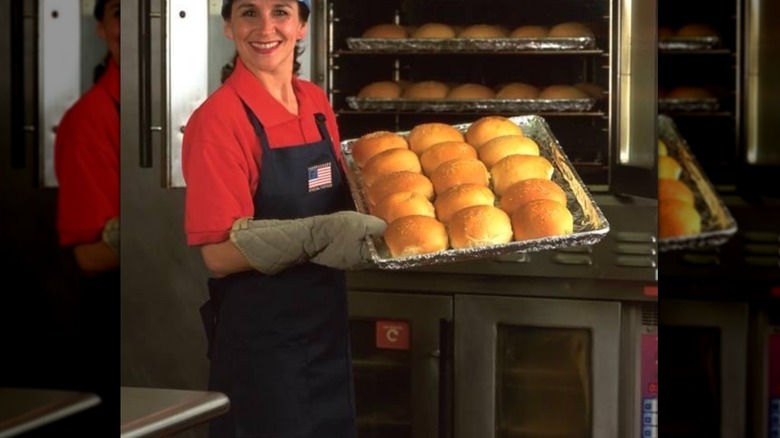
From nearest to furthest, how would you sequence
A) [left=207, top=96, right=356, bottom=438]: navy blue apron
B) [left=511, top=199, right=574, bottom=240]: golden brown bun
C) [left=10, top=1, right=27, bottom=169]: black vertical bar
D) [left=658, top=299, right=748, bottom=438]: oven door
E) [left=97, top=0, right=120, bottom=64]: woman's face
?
1. [left=511, top=199, right=574, bottom=240]: golden brown bun
2. [left=207, top=96, right=356, bottom=438]: navy blue apron
3. [left=658, top=299, right=748, bottom=438]: oven door
4. [left=97, top=0, right=120, bottom=64]: woman's face
5. [left=10, top=1, right=27, bottom=169]: black vertical bar

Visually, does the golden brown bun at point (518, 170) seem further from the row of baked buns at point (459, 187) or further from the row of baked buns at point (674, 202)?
the row of baked buns at point (674, 202)

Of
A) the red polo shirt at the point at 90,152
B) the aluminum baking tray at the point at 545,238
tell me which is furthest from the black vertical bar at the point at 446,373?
the red polo shirt at the point at 90,152

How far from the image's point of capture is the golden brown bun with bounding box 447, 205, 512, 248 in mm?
1721

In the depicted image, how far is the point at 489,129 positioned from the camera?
178 centimetres

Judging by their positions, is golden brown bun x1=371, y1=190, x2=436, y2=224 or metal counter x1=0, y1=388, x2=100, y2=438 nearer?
golden brown bun x1=371, y1=190, x2=436, y2=224

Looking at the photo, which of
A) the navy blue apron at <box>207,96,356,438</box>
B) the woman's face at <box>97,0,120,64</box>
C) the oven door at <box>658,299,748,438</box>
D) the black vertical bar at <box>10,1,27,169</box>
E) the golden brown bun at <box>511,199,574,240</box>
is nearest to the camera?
the golden brown bun at <box>511,199,574,240</box>

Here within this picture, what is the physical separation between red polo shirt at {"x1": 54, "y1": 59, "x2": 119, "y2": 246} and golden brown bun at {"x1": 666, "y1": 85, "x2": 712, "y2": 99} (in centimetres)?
114

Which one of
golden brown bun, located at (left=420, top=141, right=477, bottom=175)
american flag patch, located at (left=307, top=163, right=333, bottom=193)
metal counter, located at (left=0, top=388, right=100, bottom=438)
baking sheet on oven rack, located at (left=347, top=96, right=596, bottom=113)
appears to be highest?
baking sheet on oven rack, located at (left=347, top=96, right=596, bottom=113)

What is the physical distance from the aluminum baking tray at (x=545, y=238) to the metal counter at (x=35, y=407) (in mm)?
1610

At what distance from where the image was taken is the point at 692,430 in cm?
202

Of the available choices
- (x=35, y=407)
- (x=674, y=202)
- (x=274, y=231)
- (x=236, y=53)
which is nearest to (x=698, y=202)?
(x=674, y=202)

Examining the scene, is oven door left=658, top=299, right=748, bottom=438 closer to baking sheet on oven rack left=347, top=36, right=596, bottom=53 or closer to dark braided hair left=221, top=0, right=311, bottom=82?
baking sheet on oven rack left=347, top=36, right=596, bottom=53

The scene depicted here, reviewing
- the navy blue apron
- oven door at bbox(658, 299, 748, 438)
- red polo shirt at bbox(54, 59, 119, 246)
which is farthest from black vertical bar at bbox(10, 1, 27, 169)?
oven door at bbox(658, 299, 748, 438)

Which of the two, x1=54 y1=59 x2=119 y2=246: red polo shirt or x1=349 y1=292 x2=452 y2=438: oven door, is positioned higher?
x1=54 y1=59 x2=119 y2=246: red polo shirt
